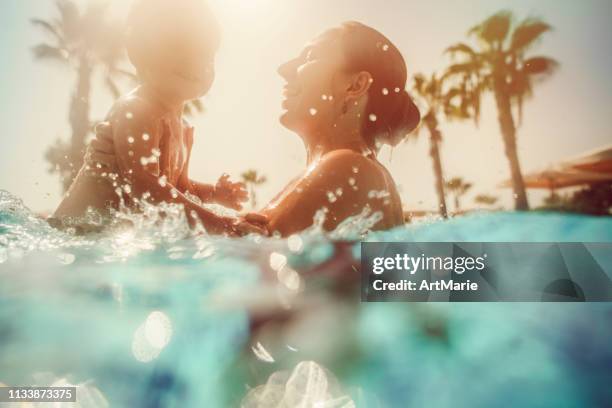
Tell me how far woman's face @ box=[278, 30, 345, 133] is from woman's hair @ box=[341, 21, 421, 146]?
4 cm

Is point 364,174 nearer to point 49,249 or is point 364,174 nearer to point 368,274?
point 368,274

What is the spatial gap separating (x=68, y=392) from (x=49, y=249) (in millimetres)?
341

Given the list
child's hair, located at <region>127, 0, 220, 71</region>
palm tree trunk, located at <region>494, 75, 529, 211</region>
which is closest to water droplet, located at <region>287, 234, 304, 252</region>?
child's hair, located at <region>127, 0, 220, 71</region>

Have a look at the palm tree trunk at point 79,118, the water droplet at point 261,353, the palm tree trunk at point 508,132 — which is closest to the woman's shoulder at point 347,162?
the water droplet at point 261,353

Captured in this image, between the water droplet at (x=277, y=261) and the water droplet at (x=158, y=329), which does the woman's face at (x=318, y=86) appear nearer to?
the water droplet at (x=277, y=261)

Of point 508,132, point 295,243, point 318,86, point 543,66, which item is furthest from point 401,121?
point 508,132

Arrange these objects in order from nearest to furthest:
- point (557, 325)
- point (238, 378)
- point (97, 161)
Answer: point (238, 378) → point (557, 325) → point (97, 161)

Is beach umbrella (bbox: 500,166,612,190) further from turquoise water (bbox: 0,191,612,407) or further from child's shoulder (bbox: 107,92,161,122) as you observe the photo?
child's shoulder (bbox: 107,92,161,122)

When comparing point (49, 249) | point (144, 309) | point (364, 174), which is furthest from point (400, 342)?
point (49, 249)

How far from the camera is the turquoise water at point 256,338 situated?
3.30ft

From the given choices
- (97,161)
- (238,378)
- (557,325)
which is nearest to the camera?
(238,378)

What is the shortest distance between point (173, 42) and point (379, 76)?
2.04 feet

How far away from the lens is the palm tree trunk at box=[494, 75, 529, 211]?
6422mm

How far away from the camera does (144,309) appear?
3.37ft
